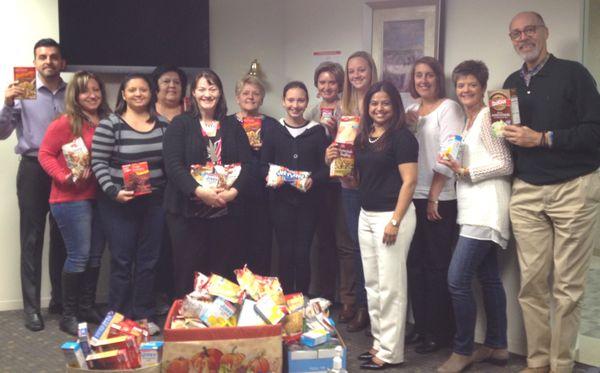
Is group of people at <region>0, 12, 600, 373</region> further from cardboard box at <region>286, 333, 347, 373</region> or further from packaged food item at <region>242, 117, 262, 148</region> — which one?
cardboard box at <region>286, 333, 347, 373</region>

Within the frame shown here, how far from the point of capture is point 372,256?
3.04 meters

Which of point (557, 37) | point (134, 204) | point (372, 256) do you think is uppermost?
point (557, 37)

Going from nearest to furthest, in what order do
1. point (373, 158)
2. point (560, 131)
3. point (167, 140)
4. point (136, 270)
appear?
point (560, 131), point (373, 158), point (167, 140), point (136, 270)

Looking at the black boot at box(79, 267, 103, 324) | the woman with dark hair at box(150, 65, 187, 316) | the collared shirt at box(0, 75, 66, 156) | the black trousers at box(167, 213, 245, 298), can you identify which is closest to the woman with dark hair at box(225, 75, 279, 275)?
the black trousers at box(167, 213, 245, 298)

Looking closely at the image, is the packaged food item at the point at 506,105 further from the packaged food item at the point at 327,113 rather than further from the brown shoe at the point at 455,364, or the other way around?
the brown shoe at the point at 455,364

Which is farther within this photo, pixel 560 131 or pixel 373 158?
pixel 373 158

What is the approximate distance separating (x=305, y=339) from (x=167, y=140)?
48.2 inches

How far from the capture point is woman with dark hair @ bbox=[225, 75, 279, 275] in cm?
358

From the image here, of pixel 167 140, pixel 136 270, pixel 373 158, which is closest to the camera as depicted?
pixel 373 158

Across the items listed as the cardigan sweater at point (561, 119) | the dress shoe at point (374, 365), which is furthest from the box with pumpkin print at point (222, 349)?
the cardigan sweater at point (561, 119)

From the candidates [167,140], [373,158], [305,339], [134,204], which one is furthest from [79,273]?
[373,158]

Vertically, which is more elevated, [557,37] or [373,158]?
[557,37]

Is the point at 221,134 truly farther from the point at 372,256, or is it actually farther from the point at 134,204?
the point at 372,256

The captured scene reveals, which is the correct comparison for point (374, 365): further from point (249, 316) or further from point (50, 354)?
point (50, 354)
